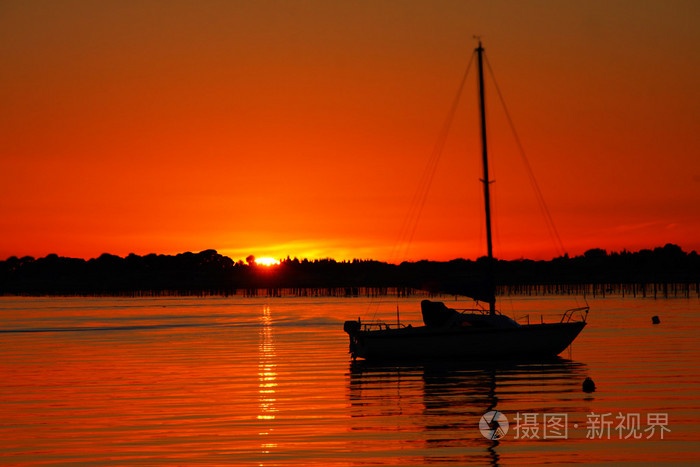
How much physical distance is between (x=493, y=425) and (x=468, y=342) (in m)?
17.4

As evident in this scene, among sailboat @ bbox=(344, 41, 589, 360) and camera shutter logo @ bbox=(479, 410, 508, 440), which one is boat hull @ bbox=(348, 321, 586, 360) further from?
camera shutter logo @ bbox=(479, 410, 508, 440)

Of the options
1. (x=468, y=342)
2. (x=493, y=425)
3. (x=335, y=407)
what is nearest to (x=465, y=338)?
(x=468, y=342)

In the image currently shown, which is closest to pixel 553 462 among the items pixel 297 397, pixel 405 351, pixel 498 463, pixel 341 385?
pixel 498 463

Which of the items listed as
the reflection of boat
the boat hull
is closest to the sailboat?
the boat hull

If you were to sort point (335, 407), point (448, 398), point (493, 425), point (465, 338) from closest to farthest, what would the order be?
point (493, 425) < point (335, 407) < point (448, 398) < point (465, 338)

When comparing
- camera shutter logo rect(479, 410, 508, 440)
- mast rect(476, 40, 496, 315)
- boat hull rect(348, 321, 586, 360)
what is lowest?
camera shutter logo rect(479, 410, 508, 440)

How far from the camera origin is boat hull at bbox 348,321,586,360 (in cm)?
4084

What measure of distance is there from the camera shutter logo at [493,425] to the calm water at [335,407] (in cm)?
24

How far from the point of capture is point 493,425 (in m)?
23.6

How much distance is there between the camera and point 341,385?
1329 inches

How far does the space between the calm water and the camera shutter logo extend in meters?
0.24

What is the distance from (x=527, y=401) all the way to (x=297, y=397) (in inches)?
293

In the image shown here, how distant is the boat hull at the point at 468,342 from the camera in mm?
40844

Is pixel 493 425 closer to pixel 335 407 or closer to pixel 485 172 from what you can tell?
pixel 335 407
